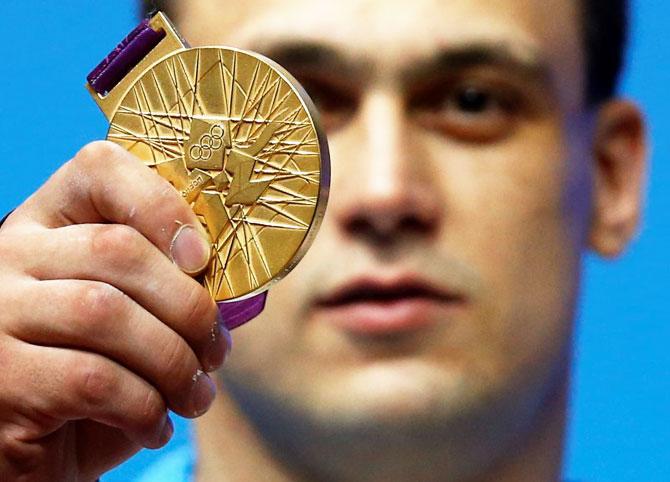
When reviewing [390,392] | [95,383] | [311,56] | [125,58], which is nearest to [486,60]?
[311,56]

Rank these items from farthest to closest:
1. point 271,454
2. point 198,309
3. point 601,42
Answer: point 601,42 < point 271,454 < point 198,309

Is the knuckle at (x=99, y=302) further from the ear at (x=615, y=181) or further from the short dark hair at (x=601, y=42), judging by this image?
the ear at (x=615, y=181)

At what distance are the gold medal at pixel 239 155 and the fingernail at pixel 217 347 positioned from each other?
2cm

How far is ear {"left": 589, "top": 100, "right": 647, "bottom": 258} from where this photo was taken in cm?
110

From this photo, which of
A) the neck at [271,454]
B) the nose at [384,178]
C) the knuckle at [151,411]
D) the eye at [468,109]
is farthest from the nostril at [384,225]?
the knuckle at [151,411]

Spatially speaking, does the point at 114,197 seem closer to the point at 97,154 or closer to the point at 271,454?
the point at 97,154

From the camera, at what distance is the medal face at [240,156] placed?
584mm

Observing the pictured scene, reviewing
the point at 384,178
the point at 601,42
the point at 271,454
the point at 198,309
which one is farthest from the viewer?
the point at 601,42

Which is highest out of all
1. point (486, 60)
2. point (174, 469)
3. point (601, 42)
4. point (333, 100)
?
point (601, 42)

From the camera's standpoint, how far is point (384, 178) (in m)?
0.88

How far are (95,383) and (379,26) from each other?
1.56ft

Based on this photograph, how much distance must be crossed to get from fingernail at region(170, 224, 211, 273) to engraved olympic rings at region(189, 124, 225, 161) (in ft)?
0.14

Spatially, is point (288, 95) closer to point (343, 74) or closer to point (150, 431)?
point (150, 431)

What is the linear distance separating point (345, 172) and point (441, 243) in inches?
4.0
